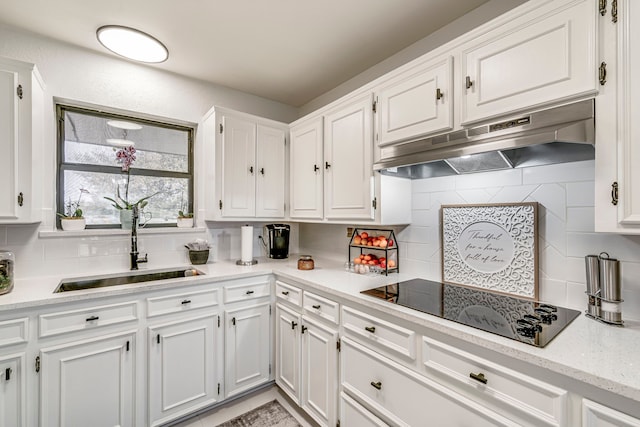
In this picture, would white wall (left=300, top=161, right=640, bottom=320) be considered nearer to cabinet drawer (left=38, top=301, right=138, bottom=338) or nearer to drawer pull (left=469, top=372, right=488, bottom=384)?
drawer pull (left=469, top=372, right=488, bottom=384)

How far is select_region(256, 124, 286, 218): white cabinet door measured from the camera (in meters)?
2.69

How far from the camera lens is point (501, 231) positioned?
1661 millimetres

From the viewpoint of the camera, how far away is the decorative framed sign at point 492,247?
1549 mm

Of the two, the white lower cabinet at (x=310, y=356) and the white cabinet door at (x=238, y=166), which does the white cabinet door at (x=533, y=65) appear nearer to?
the white lower cabinet at (x=310, y=356)

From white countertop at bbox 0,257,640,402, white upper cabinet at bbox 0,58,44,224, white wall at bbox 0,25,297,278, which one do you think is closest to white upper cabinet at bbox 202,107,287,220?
white wall at bbox 0,25,297,278

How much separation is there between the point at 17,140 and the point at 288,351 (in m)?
2.23

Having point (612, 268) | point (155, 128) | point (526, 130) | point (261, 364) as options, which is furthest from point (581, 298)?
point (155, 128)

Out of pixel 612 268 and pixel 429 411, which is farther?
pixel 429 411

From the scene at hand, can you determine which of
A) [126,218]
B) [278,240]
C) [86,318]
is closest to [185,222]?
[126,218]

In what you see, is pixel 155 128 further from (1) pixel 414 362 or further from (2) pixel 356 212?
(1) pixel 414 362

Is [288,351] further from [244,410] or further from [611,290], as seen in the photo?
[611,290]

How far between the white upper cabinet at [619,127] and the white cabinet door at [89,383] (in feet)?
8.26

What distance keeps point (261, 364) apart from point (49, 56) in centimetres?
281

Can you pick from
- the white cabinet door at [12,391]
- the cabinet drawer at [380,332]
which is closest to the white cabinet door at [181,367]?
the white cabinet door at [12,391]
